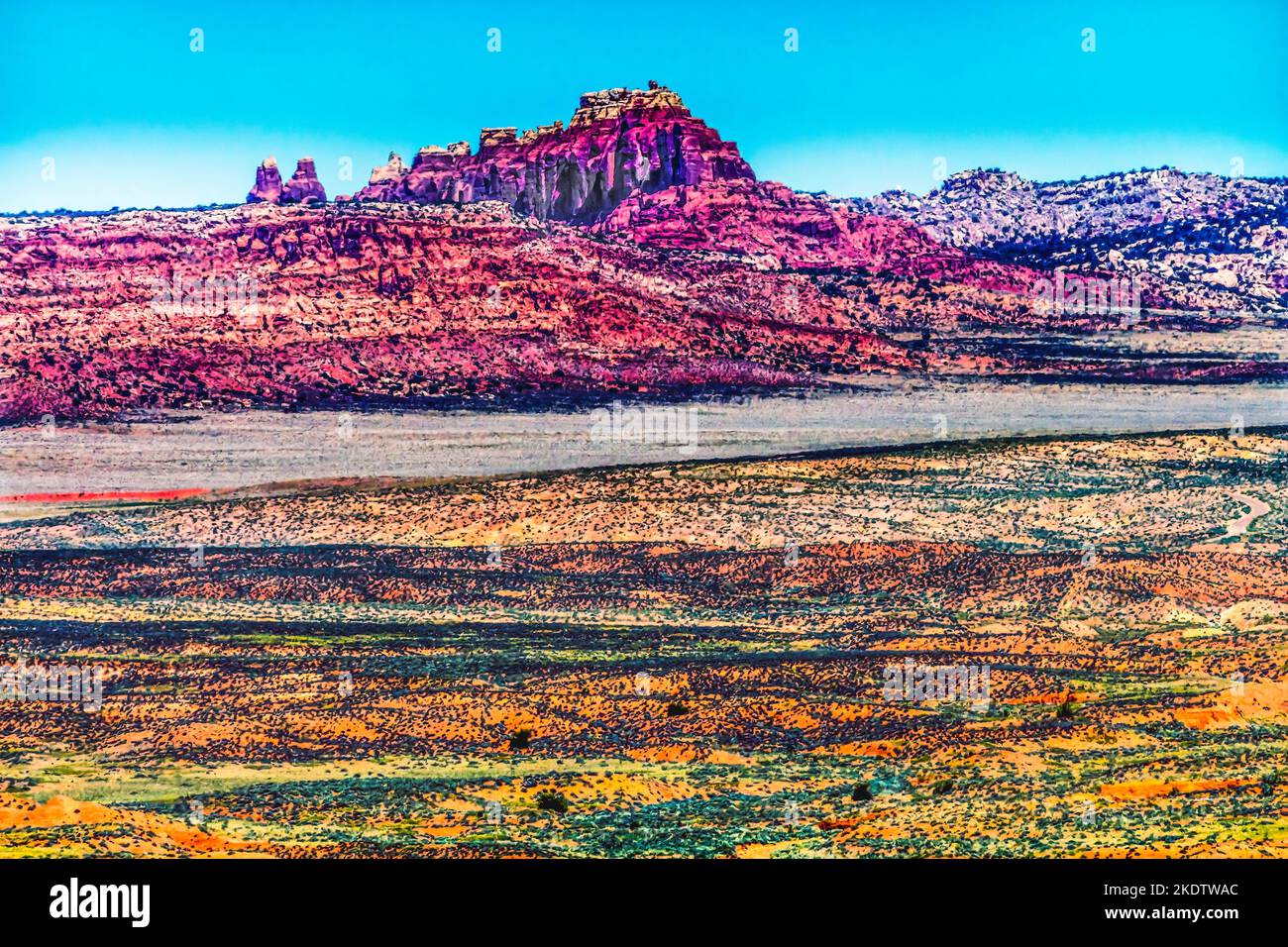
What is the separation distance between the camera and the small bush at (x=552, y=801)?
18.4 m

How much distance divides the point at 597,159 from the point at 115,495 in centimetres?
7682

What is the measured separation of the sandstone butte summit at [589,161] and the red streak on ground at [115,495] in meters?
73.0

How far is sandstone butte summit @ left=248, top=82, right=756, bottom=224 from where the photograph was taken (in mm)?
110812

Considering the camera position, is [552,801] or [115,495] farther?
[115,495]

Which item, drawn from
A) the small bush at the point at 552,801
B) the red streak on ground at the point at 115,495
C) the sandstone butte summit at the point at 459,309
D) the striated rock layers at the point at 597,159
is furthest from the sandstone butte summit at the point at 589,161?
the small bush at the point at 552,801

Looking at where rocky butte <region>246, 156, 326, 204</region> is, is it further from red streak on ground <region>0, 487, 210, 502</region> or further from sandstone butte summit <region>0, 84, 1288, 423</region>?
red streak on ground <region>0, 487, 210, 502</region>

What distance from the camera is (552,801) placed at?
1856 centimetres

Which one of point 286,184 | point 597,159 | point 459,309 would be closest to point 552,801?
point 459,309

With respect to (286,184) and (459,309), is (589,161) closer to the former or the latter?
(286,184)

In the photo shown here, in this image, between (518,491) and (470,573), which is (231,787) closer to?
(470,573)

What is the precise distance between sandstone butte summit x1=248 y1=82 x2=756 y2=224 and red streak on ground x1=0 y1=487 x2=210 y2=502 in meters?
73.0

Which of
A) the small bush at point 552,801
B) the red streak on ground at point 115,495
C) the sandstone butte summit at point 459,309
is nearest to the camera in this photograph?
the small bush at point 552,801

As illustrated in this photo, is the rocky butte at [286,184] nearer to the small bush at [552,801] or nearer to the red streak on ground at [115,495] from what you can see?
the red streak on ground at [115,495]
